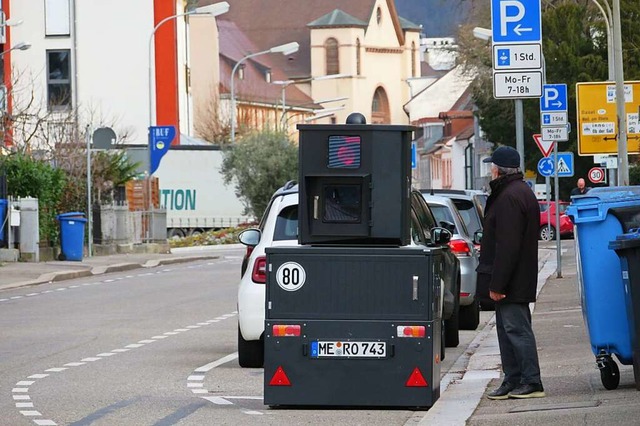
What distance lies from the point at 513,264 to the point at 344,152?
1.47 metres

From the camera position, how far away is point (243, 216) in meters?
70.0

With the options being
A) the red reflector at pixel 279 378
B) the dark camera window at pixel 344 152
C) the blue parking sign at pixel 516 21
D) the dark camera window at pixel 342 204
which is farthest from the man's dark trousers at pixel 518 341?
the blue parking sign at pixel 516 21

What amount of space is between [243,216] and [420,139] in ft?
281

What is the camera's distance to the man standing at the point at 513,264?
38.4 ft

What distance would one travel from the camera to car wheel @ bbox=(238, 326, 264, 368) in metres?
14.7

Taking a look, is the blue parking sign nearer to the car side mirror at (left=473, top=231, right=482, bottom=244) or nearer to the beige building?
the car side mirror at (left=473, top=231, right=482, bottom=244)

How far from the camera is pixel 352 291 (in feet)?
37.4

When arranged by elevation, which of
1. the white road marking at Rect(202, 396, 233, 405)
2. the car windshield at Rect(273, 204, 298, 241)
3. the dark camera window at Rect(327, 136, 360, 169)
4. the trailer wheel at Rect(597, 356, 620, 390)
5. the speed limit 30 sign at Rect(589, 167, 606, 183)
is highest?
the speed limit 30 sign at Rect(589, 167, 606, 183)

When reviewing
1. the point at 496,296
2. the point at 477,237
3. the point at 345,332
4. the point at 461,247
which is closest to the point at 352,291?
the point at 345,332

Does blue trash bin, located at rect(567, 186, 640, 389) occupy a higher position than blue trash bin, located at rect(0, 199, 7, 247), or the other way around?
blue trash bin, located at rect(0, 199, 7, 247)

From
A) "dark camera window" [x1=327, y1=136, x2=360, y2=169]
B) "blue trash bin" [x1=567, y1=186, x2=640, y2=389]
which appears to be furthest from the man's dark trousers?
"dark camera window" [x1=327, y1=136, x2=360, y2=169]

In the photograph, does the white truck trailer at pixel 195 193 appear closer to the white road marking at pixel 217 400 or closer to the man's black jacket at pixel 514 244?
the white road marking at pixel 217 400

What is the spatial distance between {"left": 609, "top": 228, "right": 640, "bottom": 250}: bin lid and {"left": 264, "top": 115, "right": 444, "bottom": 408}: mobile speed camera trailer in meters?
1.25

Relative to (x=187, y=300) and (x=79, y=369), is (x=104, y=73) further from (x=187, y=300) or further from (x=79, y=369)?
(x=79, y=369)
